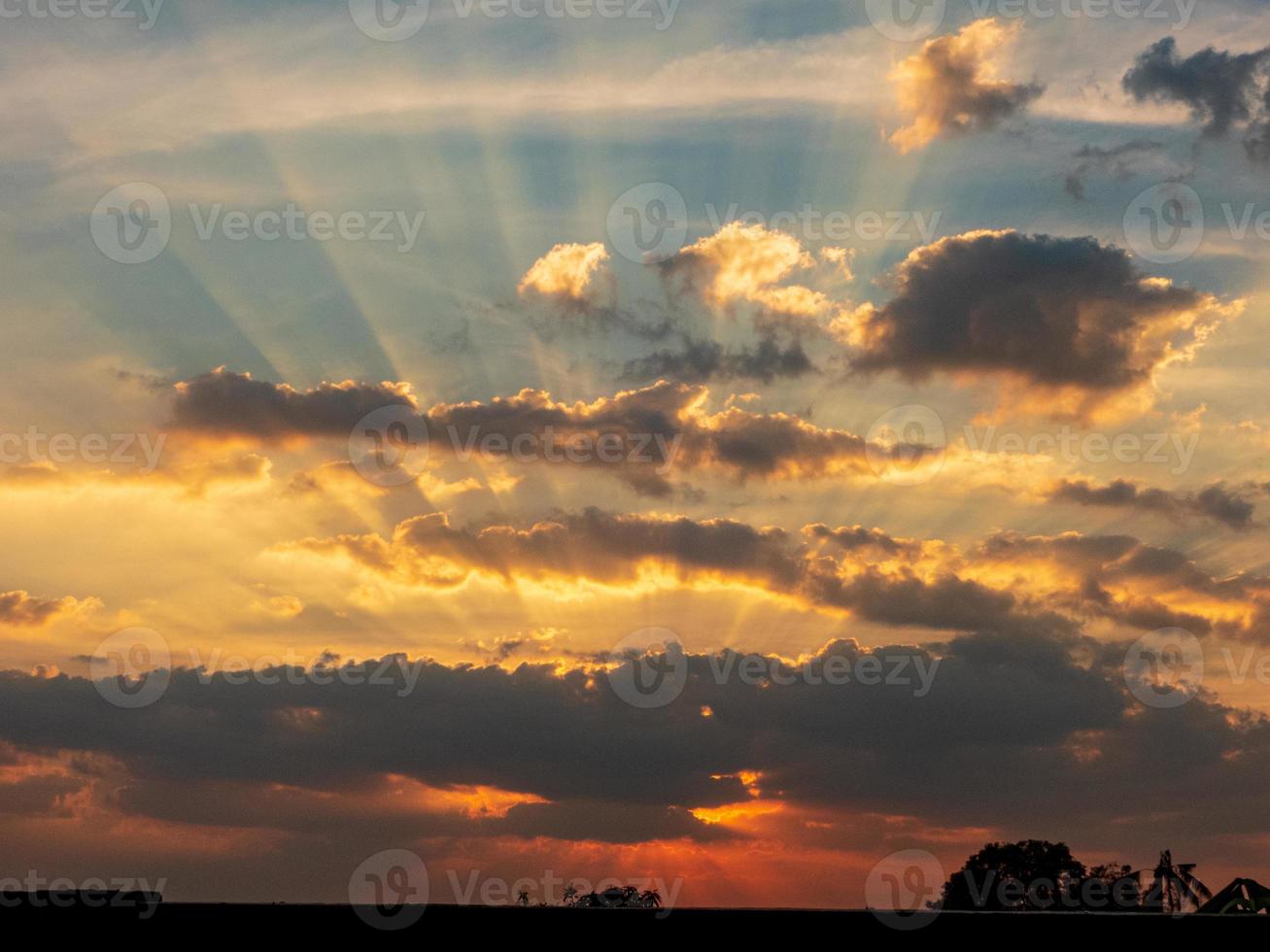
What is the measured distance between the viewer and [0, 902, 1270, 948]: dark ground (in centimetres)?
3500

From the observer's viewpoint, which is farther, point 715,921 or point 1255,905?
point 1255,905

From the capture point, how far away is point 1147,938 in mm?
34938

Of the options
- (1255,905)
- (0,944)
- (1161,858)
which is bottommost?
(0,944)

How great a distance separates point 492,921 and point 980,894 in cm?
17596

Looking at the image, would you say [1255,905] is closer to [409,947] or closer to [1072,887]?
[409,947]

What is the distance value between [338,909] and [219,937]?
10.8 ft

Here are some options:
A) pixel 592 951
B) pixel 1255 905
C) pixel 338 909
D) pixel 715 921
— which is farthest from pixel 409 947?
pixel 1255 905

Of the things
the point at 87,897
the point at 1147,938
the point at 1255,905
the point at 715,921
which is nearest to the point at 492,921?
the point at 715,921

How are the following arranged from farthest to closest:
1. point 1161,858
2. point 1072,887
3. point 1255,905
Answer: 1. point 1072,887
2. point 1161,858
3. point 1255,905

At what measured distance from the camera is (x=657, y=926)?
35281 millimetres

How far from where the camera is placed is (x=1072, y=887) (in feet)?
635

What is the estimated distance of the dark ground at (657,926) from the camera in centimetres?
3500

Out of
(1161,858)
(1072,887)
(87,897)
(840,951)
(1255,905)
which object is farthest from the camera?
(1072,887)

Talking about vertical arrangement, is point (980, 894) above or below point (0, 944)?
above
